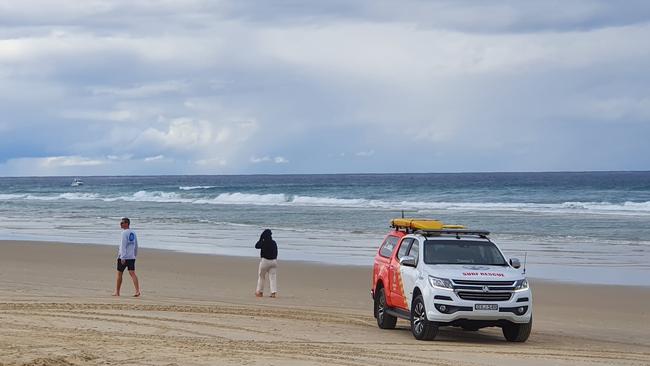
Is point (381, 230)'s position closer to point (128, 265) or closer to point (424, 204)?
point (128, 265)

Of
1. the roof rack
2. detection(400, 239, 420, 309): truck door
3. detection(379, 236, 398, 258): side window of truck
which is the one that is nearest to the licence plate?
detection(400, 239, 420, 309): truck door

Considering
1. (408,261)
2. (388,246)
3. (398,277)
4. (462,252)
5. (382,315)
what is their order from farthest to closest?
(388,246)
(382,315)
(398,277)
(462,252)
(408,261)

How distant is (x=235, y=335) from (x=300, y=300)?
5770mm

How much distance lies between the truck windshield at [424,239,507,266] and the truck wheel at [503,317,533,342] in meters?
0.99

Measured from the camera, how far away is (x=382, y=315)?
14.9 m

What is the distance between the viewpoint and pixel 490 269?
13.4 m

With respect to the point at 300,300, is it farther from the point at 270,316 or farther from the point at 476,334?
the point at 476,334

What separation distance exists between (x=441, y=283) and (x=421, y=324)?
69 cm

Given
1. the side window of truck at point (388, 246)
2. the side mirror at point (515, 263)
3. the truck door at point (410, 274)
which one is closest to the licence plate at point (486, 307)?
the side mirror at point (515, 263)

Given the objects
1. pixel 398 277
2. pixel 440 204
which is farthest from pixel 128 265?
pixel 440 204

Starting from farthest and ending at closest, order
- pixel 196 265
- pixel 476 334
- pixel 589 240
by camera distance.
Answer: pixel 589 240 < pixel 196 265 < pixel 476 334

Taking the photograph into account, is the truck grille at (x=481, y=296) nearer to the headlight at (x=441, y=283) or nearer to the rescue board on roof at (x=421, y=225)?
the headlight at (x=441, y=283)

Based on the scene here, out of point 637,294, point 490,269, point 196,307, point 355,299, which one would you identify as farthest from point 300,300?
point 637,294

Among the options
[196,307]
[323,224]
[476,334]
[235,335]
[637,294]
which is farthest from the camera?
[323,224]
